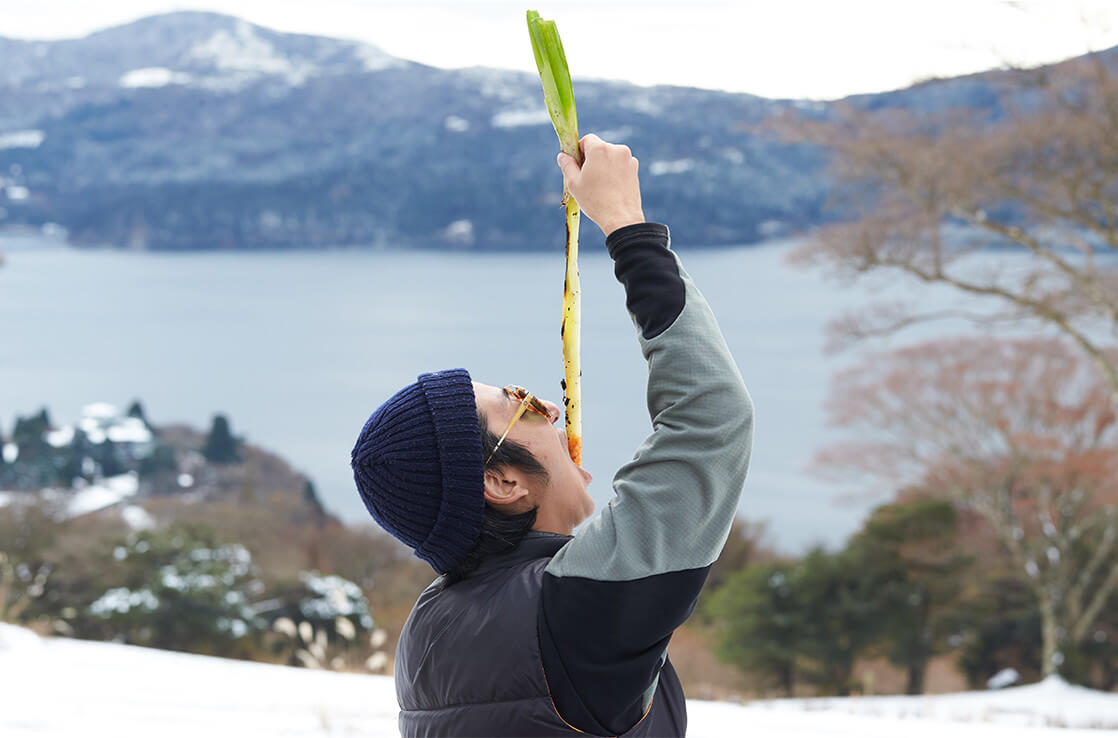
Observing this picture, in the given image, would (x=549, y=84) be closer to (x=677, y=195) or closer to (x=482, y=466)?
(x=482, y=466)

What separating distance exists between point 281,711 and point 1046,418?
1013cm

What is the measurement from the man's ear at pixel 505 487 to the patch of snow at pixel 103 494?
1424 centimetres

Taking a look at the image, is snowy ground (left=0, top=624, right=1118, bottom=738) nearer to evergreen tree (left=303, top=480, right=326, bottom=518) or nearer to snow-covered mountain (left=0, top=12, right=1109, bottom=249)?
evergreen tree (left=303, top=480, right=326, bottom=518)

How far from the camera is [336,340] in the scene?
46.2m

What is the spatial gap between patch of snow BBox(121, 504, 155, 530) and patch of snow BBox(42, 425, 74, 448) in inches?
173

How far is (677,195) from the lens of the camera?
23.9 metres

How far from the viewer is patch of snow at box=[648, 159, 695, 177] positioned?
24016 mm

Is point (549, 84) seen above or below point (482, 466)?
above

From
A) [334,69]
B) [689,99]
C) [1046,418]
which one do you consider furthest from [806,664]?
[334,69]

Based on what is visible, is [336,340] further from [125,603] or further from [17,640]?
[17,640]

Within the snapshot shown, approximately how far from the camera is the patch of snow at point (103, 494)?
595 inches

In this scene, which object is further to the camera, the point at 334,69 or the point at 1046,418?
the point at 334,69

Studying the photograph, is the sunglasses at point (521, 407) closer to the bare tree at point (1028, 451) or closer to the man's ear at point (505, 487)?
the man's ear at point (505, 487)

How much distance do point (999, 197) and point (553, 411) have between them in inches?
325
